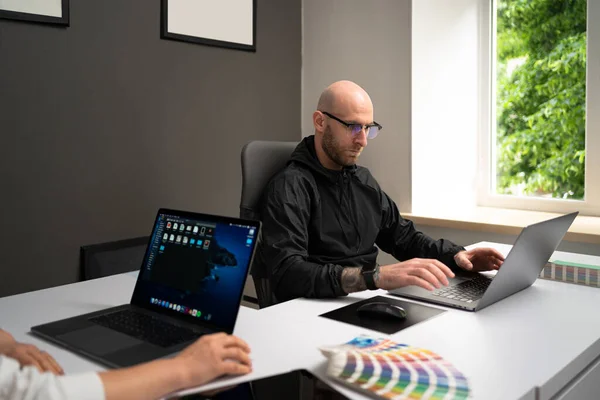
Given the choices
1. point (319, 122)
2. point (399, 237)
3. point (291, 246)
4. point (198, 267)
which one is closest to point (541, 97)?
point (399, 237)

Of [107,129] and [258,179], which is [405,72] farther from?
[107,129]

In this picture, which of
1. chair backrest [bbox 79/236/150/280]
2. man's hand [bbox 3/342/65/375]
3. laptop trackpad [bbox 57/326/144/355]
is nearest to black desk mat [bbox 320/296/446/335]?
laptop trackpad [bbox 57/326/144/355]

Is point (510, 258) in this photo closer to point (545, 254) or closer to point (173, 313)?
point (545, 254)

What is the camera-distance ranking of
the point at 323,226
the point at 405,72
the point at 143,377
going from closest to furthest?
the point at 143,377
the point at 323,226
the point at 405,72

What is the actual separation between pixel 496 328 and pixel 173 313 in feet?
2.40

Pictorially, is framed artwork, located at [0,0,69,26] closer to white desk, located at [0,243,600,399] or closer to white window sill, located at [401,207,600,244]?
white desk, located at [0,243,600,399]

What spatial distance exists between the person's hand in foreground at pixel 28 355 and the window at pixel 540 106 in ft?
8.42

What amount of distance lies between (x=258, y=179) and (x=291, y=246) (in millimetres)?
381

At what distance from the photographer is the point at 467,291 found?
1636 mm

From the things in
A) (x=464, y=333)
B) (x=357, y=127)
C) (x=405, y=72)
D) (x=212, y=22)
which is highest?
(x=212, y=22)

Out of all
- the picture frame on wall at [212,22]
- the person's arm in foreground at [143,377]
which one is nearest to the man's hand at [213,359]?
the person's arm in foreground at [143,377]

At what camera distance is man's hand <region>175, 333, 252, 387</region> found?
102 centimetres

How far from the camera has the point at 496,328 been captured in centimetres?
135

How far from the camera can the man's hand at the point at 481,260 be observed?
5.98ft
